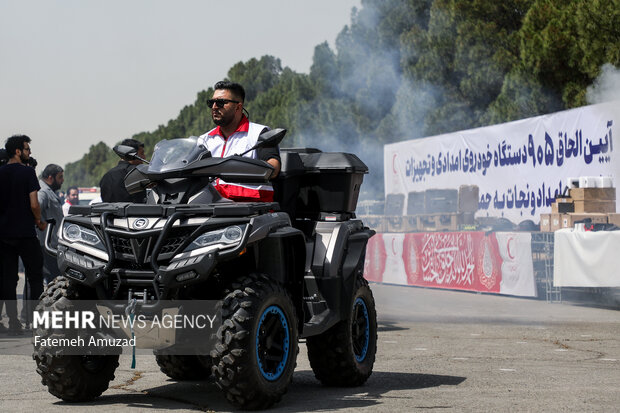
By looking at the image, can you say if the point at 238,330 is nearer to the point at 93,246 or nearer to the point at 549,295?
the point at 93,246

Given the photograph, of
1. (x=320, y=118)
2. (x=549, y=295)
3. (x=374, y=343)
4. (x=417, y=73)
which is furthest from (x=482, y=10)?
(x=374, y=343)

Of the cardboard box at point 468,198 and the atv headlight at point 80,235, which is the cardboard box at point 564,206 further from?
the atv headlight at point 80,235

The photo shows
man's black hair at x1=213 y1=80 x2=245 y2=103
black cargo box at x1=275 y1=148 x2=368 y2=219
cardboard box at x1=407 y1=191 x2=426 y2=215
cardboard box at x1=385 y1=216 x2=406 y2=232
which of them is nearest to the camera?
man's black hair at x1=213 y1=80 x2=245 y2=103

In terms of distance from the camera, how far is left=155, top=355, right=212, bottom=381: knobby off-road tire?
749cm

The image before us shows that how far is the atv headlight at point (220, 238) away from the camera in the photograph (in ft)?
19.0

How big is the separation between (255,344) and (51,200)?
7076 mm

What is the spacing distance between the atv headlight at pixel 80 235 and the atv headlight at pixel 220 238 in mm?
597

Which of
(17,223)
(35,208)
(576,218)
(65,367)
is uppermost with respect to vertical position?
(576,218)

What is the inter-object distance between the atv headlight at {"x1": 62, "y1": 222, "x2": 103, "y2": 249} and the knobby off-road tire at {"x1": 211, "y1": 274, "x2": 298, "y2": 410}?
825 mm

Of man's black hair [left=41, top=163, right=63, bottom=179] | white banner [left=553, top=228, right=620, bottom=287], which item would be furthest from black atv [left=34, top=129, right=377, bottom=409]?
white banner [left=553, top=228, right=620, bottom=287]

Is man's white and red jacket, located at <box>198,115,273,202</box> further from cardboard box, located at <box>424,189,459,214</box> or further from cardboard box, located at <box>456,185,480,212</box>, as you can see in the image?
cardboard box, located at <box>424,189,459,214</box>

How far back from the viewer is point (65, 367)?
6180 mm

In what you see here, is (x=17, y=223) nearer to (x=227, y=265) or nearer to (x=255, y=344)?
(x=227, y=265)

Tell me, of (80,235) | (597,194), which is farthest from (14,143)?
(597,194)
